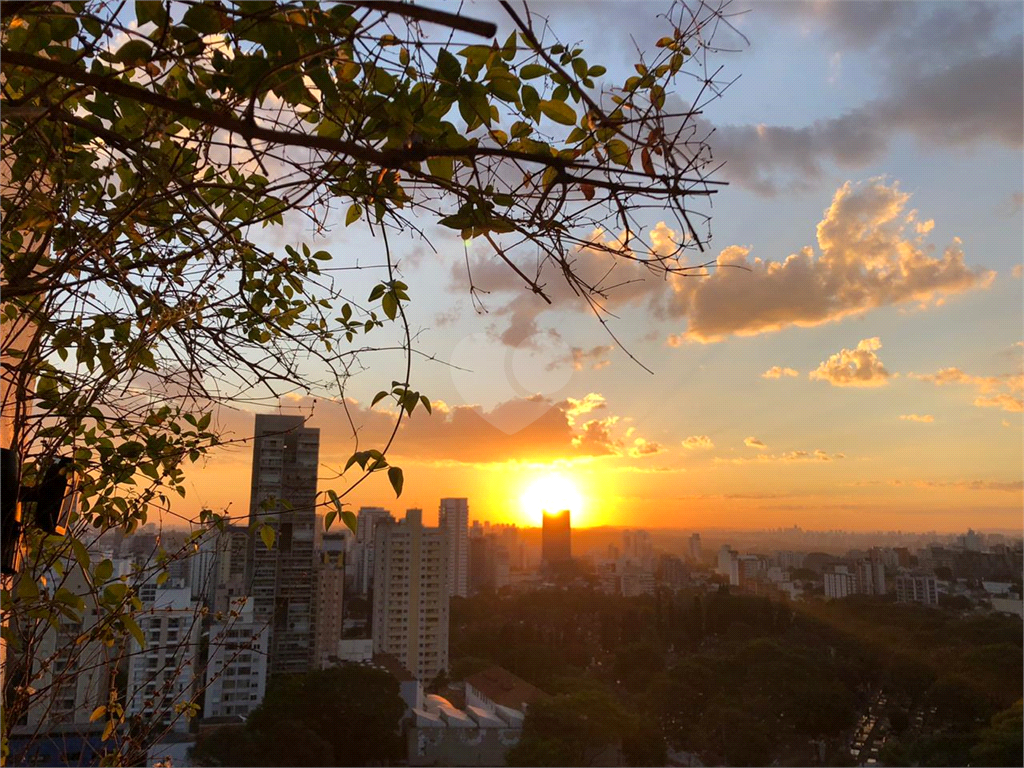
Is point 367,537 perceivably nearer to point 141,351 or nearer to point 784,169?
point 784,169

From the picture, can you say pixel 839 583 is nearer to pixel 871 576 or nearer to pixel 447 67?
pixel 871 576

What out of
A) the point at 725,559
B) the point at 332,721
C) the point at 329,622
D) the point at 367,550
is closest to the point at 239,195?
the point at 329,622

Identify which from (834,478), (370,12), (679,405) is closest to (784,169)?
(679,405)

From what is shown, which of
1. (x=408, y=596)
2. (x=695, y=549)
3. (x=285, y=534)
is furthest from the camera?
(x=695, y=549)

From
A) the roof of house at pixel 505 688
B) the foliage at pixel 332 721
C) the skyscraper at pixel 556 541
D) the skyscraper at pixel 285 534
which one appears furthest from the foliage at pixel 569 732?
the skyscraper at pixel 285 534

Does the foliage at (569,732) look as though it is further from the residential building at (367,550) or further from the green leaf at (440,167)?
the green leaf at (440,167)

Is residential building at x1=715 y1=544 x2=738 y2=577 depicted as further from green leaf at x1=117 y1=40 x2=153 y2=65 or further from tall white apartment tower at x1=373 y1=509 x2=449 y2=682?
green leaf at x1=117 y1=40 x2=153 y2=65
